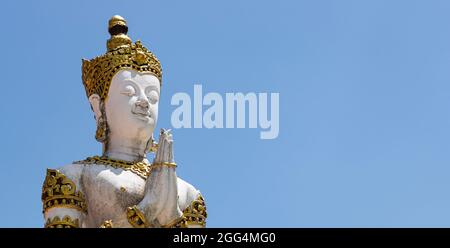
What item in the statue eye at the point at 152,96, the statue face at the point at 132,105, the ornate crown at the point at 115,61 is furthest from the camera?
the ornate crown at the point at 115,61

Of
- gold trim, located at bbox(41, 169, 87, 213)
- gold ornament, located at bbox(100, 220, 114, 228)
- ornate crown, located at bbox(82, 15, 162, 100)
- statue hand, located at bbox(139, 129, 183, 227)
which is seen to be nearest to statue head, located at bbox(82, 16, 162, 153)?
ornate crown, located at bbox(82, 15, 162, 100)

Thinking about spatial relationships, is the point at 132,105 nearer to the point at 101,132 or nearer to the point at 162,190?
the point at 101,132

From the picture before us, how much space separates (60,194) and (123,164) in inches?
37.4

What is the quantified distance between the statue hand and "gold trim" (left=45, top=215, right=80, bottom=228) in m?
0.81

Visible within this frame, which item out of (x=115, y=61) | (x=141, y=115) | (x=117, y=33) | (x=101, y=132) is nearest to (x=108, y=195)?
(x=101, y=132)

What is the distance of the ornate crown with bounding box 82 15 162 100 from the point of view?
69.2 feet

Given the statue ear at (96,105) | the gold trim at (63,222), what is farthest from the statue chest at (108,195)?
the statue ear at (96,105)

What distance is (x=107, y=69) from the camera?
21.1 m

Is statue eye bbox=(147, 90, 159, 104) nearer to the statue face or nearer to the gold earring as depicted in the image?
the statue face

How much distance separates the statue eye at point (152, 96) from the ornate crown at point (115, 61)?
0.29 meters

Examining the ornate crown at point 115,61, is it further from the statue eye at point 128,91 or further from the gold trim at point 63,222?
the gold trim at point 63,222

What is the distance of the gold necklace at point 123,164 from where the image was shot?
20609mm
